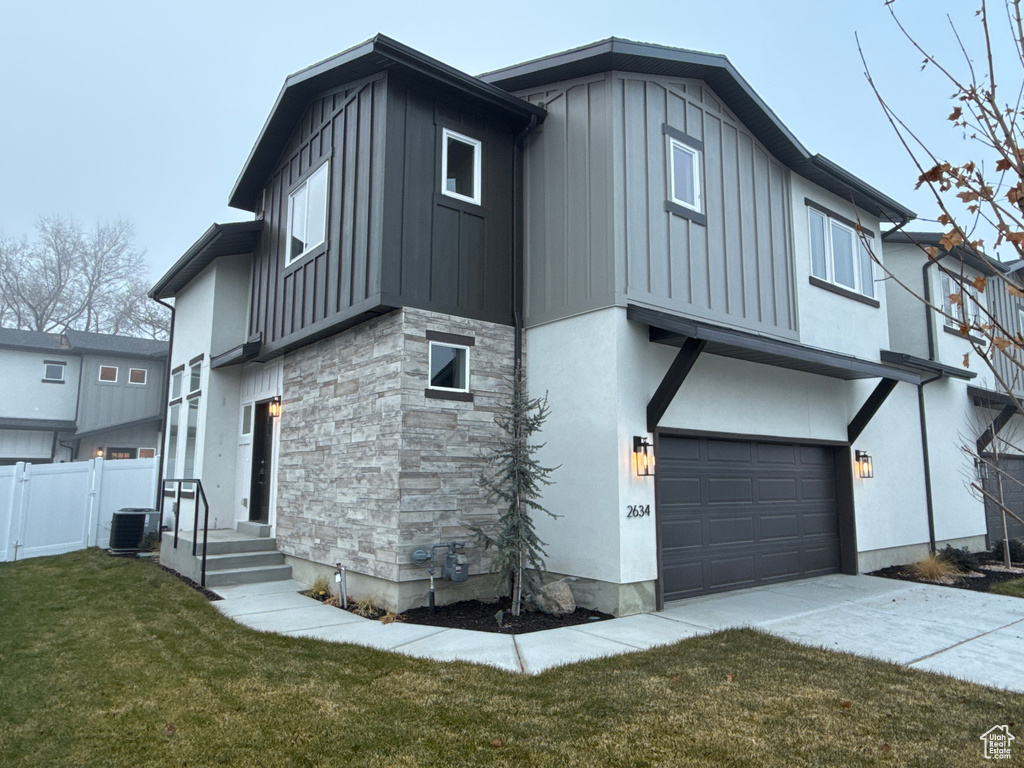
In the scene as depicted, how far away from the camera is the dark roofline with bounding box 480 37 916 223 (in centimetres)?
799

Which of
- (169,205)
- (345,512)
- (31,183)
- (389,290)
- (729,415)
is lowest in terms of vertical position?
(345,512)

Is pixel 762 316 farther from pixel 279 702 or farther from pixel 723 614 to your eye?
pixel 279 702

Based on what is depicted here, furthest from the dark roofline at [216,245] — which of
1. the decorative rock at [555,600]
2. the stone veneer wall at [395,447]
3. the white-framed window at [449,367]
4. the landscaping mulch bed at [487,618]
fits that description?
the decorative rock at [555,600]

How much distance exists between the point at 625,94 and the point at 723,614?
19.7 ft

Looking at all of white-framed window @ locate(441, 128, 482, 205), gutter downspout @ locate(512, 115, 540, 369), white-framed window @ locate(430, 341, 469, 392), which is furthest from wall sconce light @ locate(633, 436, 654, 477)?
white-framed window @ locate(441, 128, 482, 205)

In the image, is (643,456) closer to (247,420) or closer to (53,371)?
(247,420)

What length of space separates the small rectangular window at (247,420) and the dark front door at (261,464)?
0.22m

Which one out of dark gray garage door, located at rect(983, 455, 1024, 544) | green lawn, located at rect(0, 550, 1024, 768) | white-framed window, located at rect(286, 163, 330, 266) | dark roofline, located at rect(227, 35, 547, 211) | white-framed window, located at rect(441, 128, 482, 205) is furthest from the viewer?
dark gray garage door, located at rect(983, 455, 1024, 544)

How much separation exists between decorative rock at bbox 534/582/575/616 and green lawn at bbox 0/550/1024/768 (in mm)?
1536

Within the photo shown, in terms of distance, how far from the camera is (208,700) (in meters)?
4.50

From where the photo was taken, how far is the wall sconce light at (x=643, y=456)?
733cm

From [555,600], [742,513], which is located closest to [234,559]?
[555,600]

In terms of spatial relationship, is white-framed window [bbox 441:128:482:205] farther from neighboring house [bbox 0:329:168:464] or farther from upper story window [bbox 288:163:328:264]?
neighboring house [bbox 0:329:168:464]

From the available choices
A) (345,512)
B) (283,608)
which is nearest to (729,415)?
(345,512)
